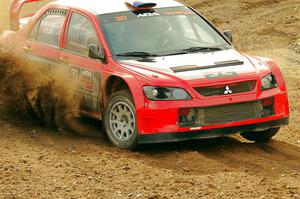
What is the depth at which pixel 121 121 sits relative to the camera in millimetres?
9961

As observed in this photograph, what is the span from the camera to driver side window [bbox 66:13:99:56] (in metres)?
10.8

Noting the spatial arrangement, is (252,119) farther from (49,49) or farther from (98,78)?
(49,49)

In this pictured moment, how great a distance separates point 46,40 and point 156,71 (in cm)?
230

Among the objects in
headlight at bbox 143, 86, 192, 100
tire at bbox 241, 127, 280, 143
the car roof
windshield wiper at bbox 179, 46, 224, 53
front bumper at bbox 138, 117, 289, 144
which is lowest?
tire at bbox 241, 127, 280, 143

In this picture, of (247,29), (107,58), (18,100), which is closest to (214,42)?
(107,58)

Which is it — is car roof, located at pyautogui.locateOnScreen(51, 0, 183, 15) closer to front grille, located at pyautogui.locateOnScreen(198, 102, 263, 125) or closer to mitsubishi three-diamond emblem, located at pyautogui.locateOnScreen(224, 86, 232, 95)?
mitsubishi three-diamond emblem, located at pyautogui.locateOnScreen(224, 86, 232, 95)

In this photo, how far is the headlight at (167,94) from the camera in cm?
948

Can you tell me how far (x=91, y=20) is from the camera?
1082 cm

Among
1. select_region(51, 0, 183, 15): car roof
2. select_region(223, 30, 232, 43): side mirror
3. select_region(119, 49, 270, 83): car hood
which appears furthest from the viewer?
select_region(223, 30, 232, 43): side mirror

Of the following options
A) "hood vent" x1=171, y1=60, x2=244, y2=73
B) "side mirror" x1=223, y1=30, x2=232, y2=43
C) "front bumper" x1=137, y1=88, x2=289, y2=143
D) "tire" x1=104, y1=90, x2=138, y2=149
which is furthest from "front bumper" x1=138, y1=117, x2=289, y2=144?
"side mirror" x1=223, y1=30, x2=232, y2=43

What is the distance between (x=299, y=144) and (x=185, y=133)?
1.71 metres

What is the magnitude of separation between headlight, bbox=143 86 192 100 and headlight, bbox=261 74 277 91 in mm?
923

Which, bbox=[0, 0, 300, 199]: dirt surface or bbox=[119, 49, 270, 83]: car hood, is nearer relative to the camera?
bbox=[0, 0, 300, 199]: dirt surface

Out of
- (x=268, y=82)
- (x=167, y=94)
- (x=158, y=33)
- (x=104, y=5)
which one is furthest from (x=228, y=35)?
(x=167, y=94)
